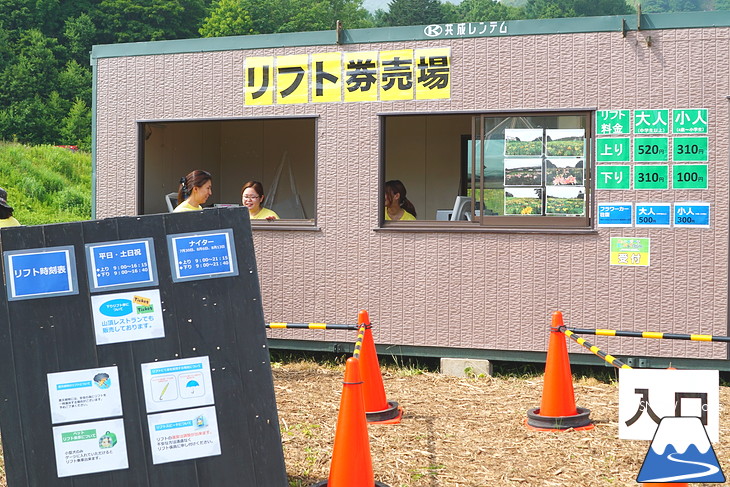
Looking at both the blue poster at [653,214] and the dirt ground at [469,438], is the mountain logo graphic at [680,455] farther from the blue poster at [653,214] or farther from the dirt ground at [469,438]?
the blue poster at [653,214]

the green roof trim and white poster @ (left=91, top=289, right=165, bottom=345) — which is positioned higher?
the green roof trim

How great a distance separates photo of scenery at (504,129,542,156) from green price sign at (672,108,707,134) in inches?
44.8

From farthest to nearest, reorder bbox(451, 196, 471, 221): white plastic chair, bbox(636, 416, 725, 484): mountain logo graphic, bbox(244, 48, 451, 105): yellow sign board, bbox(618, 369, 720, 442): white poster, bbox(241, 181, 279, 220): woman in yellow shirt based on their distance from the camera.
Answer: bbox(451, 196, 471, 221): white plastic chair, bbox(241, 181, 279, 220): woman in yellow shirt, bbox(244, 48, 451, 105): yellow sign board, bbox(618, 369, 720, 442): white poster, bbox(636, 416, 725, 484): mountain logo graphic

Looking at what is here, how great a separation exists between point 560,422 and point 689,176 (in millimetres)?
2658

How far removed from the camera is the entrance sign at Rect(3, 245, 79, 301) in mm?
4520

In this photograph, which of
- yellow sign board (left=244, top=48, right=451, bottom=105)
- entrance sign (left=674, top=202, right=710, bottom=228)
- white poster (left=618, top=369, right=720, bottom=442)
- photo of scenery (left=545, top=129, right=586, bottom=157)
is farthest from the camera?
yellow sign board (left=244, top=48, right=451, bottom=105)

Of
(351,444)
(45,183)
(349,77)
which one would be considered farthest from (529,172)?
(45,183)

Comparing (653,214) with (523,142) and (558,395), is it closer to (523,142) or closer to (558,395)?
(523,142)


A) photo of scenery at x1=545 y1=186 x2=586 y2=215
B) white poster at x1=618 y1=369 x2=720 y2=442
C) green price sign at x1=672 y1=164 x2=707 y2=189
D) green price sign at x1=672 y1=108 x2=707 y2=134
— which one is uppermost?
green price sign at x1=672 y1=108 x2=707 y2=134

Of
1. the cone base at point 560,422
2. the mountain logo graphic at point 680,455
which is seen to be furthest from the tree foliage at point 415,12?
the mountain logo graphic at point 680,455

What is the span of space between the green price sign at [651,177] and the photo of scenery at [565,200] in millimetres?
466

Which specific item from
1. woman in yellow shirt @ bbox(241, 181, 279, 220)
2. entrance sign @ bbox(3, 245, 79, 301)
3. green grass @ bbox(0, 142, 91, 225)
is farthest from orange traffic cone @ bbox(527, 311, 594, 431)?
green grass @ bbox(0, 142, 91, 225)

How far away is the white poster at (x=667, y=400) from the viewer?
14.0 ft

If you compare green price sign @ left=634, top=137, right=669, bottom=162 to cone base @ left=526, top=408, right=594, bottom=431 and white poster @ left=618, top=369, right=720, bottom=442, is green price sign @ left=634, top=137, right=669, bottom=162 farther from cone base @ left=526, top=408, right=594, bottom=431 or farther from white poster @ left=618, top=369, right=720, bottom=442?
white poster @ left=618, top=369, right=720, bottom=442
